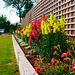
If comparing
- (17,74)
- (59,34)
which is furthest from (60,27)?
(17,74)

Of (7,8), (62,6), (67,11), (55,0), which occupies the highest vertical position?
(7,8)

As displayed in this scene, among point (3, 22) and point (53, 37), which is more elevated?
point (3, 22)

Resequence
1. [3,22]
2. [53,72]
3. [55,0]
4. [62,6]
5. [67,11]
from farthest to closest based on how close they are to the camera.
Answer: [3,22] < [55,0] < [62,6] < [67,11] < [53,72]

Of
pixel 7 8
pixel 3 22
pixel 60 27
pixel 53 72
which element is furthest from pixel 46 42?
pixel 7 8

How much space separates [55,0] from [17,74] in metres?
2.84

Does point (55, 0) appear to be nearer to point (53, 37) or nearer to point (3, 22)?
point (53, 37)

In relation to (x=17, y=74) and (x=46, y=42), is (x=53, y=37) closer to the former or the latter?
(x=46, y=42)

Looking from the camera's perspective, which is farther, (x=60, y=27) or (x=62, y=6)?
(x=62, y=6)

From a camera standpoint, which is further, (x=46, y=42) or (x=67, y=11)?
(x=67, y=11)

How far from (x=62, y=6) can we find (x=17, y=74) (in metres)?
2.37

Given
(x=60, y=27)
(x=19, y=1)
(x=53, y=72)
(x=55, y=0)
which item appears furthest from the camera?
(x=19, y=1)

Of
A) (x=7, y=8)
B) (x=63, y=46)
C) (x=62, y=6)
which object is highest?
(x=7, y=8)

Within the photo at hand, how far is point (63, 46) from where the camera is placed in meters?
2.25

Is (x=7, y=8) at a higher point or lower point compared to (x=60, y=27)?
higher
